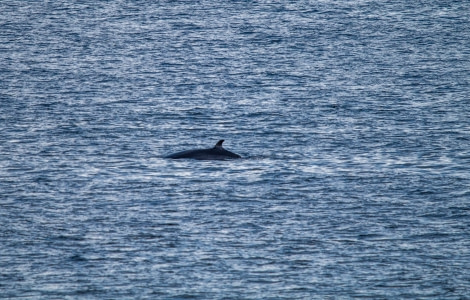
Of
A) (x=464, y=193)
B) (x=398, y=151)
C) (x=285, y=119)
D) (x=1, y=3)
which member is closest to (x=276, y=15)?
(x=1, y=3)

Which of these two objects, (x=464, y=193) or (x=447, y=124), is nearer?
(x=464, y=193)

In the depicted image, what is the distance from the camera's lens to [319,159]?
40656 millimetres

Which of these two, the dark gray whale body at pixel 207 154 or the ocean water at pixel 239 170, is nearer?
the ocean water at pixel 239 170

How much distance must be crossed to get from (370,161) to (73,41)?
48707mm

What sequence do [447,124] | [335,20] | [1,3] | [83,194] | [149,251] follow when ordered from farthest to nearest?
[1,3]
[335,20]
[447,124]
[83,194]
[149,251]

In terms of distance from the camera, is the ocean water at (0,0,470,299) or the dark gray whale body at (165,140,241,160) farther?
the dark gray whale body at (165,140,241,160)

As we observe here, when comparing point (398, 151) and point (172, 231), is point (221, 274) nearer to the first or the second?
point (172, 231)

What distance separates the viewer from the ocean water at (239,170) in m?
26.4

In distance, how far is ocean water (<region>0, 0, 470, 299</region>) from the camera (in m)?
26.4

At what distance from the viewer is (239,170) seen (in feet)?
125

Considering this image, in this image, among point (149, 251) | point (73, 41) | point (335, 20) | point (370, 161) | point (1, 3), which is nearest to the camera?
point (149, 251)

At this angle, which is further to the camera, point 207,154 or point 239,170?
point 207,154

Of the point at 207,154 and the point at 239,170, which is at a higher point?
the point at 207,154

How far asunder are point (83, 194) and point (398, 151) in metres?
14.0
